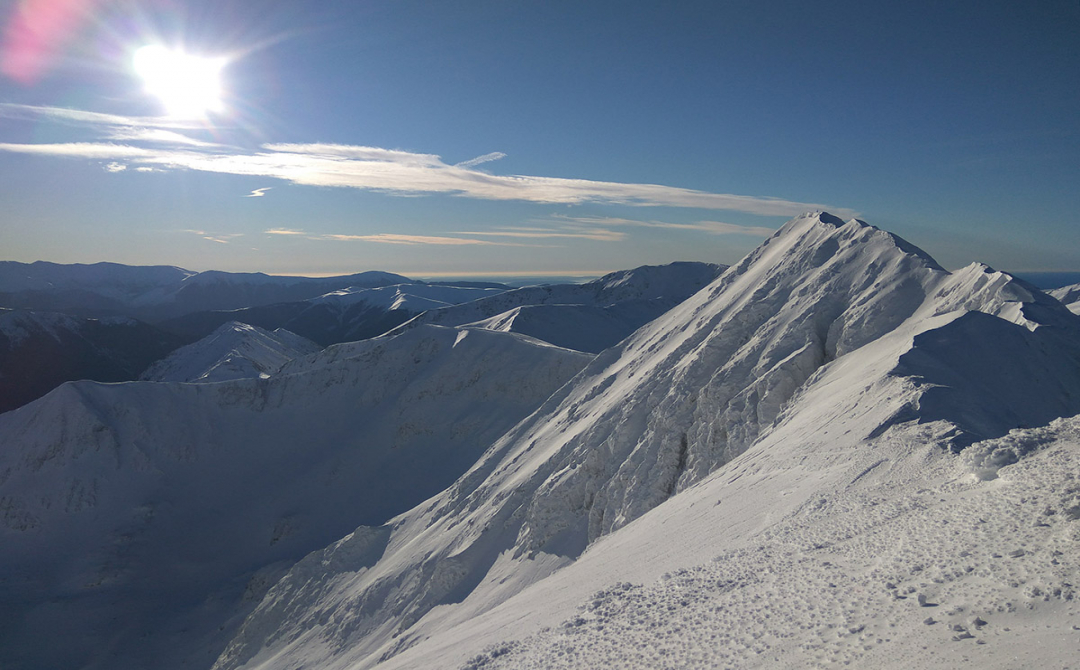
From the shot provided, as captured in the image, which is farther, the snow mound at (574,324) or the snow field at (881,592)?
the snow mound at (574,324)

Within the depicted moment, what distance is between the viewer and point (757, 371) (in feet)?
100

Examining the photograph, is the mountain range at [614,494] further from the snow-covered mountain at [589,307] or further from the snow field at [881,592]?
the snow-covered mountain at [589,307]

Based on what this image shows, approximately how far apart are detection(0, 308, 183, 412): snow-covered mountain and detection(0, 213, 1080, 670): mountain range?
91315 millimetres

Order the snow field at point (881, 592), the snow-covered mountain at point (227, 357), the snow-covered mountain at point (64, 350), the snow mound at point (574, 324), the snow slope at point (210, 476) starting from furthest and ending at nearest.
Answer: the snow-covered mountain at point (64, 350) < the snow-covered mountain at point (227, 357) < the snow mound at point (574, 324) < the snow slope at point (210, 476) < the snow field at point (881, 592)

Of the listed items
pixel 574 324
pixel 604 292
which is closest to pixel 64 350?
pixel 604 292

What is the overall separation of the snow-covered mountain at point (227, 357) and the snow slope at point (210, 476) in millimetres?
61695

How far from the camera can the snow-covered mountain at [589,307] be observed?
88000 millimetres

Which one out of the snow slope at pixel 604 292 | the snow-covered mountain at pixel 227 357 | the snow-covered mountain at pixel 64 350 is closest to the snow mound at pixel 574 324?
the snow slope at pixel 604 292

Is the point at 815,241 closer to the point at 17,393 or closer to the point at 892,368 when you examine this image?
the point at 892,368

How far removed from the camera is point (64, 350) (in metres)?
151

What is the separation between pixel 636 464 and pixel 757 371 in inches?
325

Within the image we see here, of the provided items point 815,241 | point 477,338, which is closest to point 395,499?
point 477,338

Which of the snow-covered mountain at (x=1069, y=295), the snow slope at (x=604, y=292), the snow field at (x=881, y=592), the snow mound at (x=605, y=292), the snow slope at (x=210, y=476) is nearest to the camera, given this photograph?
the snow field at (x=881, y=592)

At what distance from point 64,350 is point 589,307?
14583 cm
